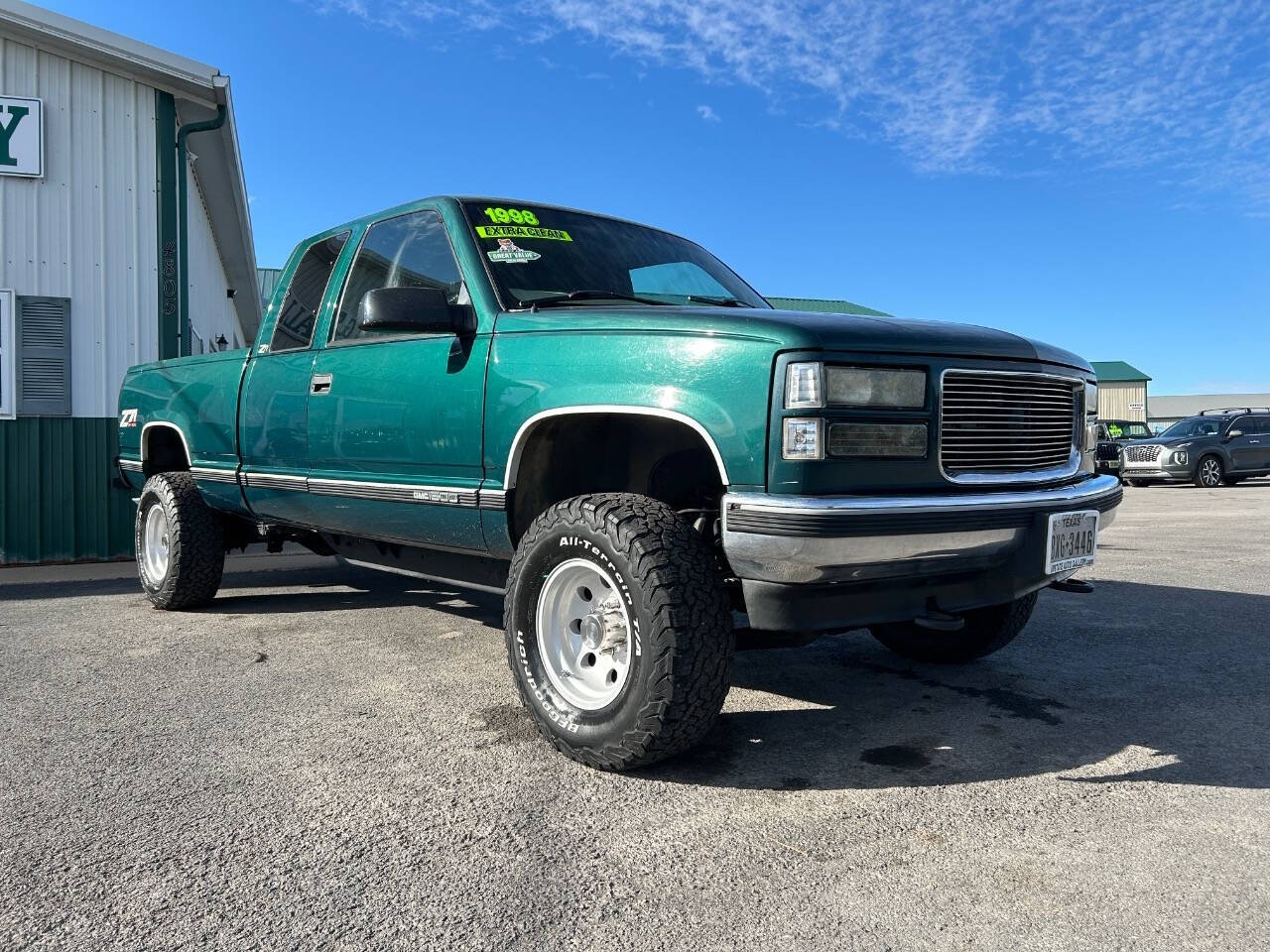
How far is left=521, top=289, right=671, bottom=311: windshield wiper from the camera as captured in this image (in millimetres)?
3518

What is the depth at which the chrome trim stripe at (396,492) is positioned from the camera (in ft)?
11.5

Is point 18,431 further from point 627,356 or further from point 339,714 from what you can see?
point 627,356

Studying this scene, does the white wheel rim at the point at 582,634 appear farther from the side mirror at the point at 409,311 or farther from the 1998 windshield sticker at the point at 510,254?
the 1998 windshield sticker at the point at 510,254

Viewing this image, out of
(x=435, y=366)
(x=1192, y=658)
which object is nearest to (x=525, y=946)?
(x=435, y=366)

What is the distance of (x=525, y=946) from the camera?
1863mm

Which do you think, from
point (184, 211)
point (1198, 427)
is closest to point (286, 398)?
point (184, 211)

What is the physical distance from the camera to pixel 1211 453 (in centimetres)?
1894

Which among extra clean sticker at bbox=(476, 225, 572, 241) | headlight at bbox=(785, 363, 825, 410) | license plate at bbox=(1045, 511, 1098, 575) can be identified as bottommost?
license plate at bbox=(1045, 511, 1098, 575)

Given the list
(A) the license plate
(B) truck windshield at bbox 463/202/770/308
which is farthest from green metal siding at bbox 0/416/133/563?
(A) the license plate

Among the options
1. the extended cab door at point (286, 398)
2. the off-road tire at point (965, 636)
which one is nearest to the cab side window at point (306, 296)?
the extended cab door at point (286, 398)

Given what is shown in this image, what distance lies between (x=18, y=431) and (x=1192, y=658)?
8290 millimetres

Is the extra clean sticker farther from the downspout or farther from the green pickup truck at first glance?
the downspout

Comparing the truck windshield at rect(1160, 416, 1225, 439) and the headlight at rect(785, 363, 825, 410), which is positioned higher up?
the truck windshield at rect(1160, 416, 1225, 439)

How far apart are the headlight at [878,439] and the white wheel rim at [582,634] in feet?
2.59
